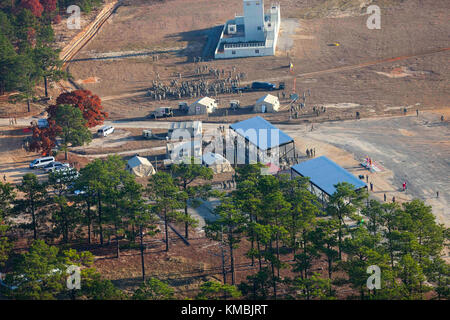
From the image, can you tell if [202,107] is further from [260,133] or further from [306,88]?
[306,88]

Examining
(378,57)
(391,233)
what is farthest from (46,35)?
→ (391,233)

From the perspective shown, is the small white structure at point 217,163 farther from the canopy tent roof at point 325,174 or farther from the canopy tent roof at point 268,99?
the canopy tent roof at point 268,99

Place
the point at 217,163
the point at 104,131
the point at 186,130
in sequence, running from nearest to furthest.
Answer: the point at 217,163
the point at 186,130
the point at 104,131

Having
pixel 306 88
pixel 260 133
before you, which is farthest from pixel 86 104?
pixel 306 88

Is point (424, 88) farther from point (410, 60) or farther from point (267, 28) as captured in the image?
point (267, 28)

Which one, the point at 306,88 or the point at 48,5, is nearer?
the point at 306,88

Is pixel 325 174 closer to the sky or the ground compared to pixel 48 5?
closer to the ground
